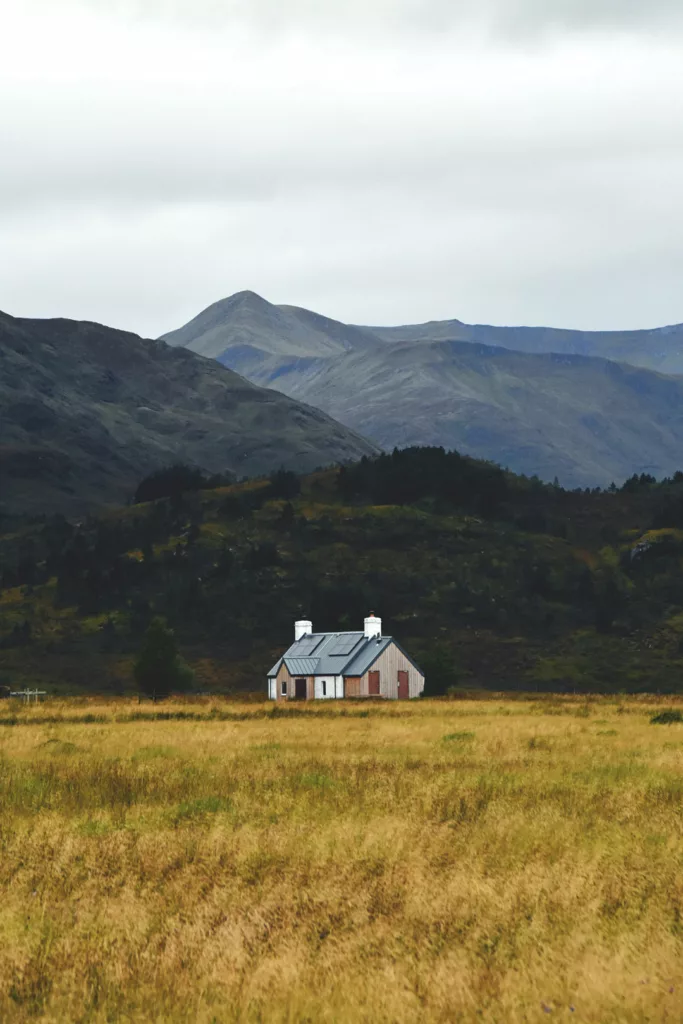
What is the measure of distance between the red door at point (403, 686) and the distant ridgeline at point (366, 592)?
115 feet

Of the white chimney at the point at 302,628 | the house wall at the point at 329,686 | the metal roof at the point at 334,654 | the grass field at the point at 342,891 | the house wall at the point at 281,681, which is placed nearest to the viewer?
the grass field at the point at 342,891

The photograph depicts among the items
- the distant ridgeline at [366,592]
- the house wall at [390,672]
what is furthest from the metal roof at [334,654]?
the distant ridgeline at [366,592]

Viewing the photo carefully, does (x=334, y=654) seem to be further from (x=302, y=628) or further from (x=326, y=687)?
(x=302, y=628)

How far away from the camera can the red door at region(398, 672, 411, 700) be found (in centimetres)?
9112

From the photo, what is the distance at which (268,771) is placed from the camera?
25.8 m

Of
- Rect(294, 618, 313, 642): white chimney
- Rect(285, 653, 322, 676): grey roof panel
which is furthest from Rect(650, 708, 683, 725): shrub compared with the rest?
Rect(294, 618, 313, 642): white chimney

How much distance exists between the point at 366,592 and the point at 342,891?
13996cm

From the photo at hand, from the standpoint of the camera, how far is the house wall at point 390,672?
8812 cm

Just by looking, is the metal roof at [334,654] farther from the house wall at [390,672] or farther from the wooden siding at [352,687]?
the house wall at [390,672]

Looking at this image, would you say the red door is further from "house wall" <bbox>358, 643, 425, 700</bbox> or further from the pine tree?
the pine tree

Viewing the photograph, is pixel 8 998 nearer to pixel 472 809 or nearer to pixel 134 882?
pixel 134 882

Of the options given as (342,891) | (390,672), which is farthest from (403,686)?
(342,891)

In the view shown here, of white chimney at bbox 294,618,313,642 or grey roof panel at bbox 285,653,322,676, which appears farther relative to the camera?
white chimney at bbox 294,618,313,642

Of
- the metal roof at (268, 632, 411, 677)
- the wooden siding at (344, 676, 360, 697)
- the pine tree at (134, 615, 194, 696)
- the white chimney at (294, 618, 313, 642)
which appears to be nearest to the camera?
the pine tree at (134, 615, 194, 696)
